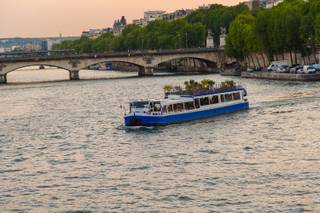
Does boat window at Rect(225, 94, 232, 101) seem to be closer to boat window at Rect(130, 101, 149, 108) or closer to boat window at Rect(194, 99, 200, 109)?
boat window at Rect(194, 99, 200, 109)

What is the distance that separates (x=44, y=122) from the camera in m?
48.7

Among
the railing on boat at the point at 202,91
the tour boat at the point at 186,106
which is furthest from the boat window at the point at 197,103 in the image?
the railing on boat at the point at 202,91

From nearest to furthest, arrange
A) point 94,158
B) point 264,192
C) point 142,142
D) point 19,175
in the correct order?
point 264,192 < point 19,175 < point 94,158 < point 142,142

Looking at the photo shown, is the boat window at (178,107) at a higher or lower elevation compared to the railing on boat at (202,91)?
lower

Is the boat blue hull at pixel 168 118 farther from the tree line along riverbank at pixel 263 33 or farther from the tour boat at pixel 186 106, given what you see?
the tree line along riverbank at pixel 263 33

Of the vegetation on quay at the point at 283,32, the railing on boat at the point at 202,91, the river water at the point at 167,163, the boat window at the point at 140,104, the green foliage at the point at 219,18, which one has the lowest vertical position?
the river water at the point at 167,163

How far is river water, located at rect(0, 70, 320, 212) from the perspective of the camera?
2527cm

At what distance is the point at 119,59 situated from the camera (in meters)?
110

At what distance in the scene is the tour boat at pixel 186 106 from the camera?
4325cm

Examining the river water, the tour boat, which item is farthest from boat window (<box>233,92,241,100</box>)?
the river water

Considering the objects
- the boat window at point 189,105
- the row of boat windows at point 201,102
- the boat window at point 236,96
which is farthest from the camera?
the boat window at point 236,96

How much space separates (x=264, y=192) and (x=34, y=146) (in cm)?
1551

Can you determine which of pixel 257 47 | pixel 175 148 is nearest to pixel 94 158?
pixel 175 148

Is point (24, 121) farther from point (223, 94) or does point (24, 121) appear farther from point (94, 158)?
point (94, 158)
